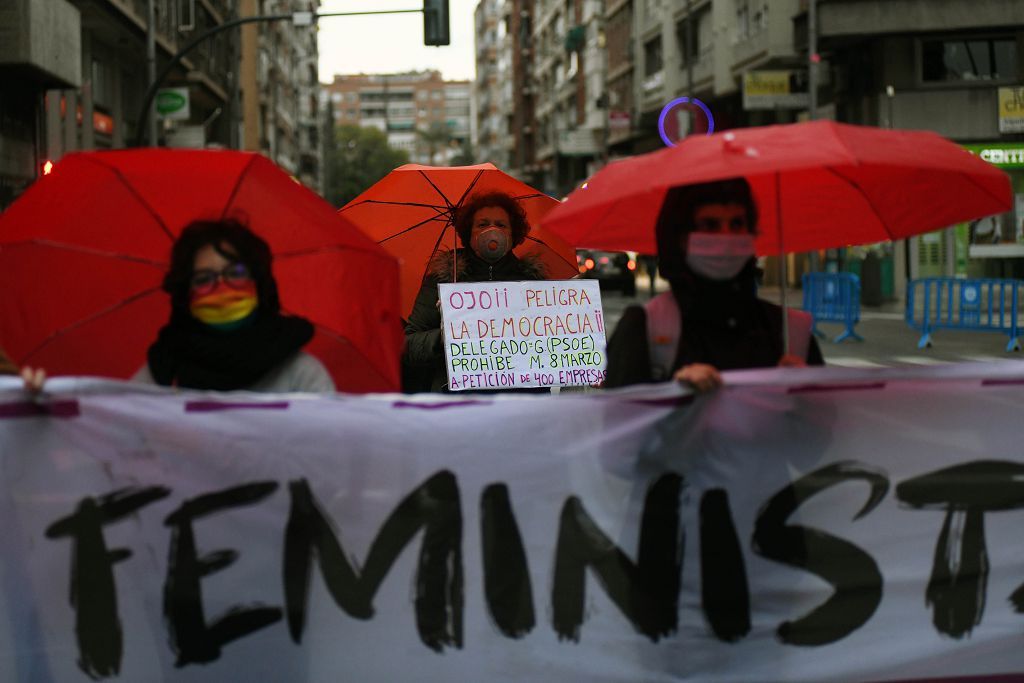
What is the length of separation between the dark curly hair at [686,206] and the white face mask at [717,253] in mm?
57

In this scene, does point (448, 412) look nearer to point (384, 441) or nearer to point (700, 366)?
point (384, 441)

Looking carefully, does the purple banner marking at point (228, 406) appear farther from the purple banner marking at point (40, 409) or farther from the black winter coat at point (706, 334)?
the black winter coat at point (706, 334)

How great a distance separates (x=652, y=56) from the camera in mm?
53156

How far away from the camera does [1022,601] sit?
161 inches

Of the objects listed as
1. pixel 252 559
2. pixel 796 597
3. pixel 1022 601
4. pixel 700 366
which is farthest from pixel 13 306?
pixel 1022 601

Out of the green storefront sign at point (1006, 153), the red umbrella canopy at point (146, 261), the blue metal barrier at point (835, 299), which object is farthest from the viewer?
the green storefront sign at point (1006, 153)

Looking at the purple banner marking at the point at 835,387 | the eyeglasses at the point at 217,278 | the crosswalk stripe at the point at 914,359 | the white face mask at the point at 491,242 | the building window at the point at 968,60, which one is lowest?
the crosswalk stripe at the point at 914,359

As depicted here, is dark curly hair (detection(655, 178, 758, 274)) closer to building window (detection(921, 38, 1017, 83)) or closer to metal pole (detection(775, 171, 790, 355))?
metal pole (detection(775, 171, 790, 355))

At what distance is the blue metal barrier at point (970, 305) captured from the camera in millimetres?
19609

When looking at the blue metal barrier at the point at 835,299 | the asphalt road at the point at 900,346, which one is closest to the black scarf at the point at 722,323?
the asphalt road at the point at 900,346

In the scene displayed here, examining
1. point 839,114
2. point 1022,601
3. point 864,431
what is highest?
point 839,114

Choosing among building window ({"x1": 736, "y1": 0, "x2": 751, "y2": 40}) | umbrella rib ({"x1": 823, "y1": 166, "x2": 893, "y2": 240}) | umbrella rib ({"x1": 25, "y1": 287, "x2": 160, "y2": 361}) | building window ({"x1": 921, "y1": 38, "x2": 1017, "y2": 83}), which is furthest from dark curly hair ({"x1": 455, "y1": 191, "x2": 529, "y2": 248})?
building window ({"x1": 736, "y1": 0, "x2": 751, "y2": 40})

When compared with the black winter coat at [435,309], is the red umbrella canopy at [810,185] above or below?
above

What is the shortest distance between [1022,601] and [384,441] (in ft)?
6.28
